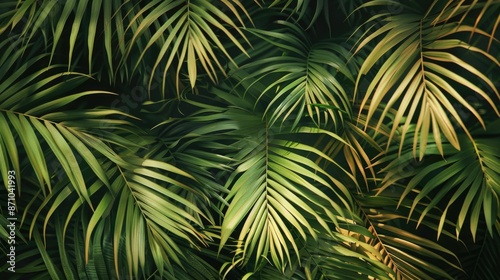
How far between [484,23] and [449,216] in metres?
0.43

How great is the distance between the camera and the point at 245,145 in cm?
127

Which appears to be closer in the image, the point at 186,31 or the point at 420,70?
the point at 420,70

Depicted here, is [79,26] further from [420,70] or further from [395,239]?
[395,239]

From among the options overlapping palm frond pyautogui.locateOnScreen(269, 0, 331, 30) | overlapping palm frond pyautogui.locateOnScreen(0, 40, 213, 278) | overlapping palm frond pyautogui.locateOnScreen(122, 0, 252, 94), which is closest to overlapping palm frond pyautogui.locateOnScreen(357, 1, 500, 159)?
overlapping palm frond pyautogui.locateOnScreen(269, 0, 331, 30)

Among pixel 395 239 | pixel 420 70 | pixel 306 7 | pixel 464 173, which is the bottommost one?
pixel 395 239

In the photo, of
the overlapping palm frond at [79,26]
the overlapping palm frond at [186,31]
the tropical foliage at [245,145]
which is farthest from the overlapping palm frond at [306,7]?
the overlapping palm frond at [79,26]

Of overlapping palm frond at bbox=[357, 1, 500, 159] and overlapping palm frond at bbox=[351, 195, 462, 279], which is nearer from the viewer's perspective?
overlapping palm frond at bbox=[357, 1, 500, 159]

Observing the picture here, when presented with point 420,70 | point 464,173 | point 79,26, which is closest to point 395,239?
point 464,173

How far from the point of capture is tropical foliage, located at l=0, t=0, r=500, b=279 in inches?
45.3

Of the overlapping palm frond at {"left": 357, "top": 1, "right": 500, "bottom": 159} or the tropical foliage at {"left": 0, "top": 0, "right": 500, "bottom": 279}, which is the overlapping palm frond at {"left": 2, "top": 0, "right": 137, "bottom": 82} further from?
the overlapping palm frond at {"left": 357, "top": 1, "right": 500, "bottom": 159}

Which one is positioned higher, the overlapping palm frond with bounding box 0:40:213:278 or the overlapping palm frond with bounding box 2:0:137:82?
the overlapping palm frond with bounding box 2:0:137:82

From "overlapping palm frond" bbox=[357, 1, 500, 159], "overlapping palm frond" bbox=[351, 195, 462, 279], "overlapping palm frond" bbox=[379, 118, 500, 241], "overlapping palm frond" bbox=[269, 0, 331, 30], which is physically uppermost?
"overlapping palm frond" bbox=[269, 0, 331, 30]

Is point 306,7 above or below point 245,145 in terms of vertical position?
above

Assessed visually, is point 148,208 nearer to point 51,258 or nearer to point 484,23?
point 51,258
